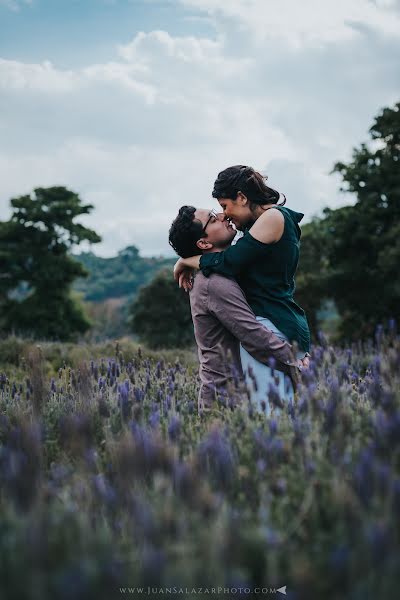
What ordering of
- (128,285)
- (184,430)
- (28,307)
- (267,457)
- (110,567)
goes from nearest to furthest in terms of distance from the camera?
(110,567) < (267,457) < (184,430) < (28,307) < (128,285)

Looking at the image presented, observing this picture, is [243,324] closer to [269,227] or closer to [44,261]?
[269,227]

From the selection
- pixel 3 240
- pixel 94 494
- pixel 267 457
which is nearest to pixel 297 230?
pixel 267 457

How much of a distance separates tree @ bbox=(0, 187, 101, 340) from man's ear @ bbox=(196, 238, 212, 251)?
22.9 m

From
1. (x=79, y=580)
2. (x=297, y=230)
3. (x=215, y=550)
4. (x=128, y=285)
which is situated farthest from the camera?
(x=128, y=285)

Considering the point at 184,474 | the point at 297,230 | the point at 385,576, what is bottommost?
the point at 385,576

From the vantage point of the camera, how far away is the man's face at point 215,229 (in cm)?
362

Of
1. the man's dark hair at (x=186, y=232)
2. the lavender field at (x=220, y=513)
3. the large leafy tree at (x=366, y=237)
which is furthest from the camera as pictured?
the large leafy tree at (x=366, y=237)

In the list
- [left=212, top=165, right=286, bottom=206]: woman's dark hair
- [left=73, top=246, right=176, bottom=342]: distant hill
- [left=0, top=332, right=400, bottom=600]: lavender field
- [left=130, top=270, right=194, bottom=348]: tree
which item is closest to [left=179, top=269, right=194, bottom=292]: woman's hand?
[left=212, top=165, right=286, bottom=206]: woman's dark hair

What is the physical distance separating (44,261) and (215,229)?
23.9m

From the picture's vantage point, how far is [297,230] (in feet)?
12.1

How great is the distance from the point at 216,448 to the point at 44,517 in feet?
2.31

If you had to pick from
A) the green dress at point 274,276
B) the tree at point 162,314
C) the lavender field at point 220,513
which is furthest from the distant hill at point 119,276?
the lavender field at point 220,513

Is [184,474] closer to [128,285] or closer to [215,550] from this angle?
[215,550]

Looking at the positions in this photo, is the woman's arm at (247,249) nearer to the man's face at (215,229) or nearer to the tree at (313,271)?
the man's face at (215,229)
